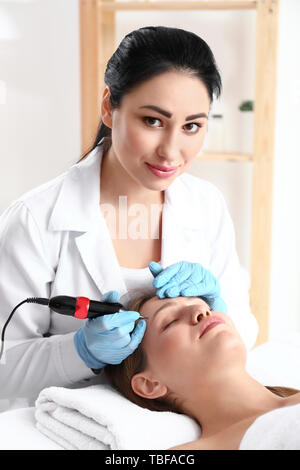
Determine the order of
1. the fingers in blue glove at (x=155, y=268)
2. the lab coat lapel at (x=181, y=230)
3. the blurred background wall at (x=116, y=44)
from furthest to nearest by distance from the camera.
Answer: the blurred background wall at (x=116, y=44) < the lab coat lapel at (x=181, y=230) < the fingers in blue glove at (x=155, y=268)

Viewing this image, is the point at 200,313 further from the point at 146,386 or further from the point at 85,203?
the point at 85,203

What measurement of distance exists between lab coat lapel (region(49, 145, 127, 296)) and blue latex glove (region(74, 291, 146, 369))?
6.7 inches

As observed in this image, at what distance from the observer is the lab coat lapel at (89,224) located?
1415mm

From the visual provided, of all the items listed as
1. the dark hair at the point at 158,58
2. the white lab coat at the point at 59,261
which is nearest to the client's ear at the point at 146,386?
the white lab coat at the point at 59,261

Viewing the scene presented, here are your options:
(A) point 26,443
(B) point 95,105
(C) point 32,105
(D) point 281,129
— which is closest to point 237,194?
(D) point 281,129

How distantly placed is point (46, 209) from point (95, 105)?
1.46 m

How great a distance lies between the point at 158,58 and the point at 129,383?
2.46 ft

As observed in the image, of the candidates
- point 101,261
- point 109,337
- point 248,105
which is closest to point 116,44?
point 248,105

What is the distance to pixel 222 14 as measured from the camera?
2809 mm

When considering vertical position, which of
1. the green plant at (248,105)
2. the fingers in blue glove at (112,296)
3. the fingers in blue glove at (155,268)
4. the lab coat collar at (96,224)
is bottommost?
the fingers in blue glove at (112,296)

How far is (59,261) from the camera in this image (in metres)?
1.41

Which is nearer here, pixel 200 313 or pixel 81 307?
pixel 81 307

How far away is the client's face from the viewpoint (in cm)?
127

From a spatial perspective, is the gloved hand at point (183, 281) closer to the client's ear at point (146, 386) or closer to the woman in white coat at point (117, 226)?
the woman in white coat at point (117, 226)
